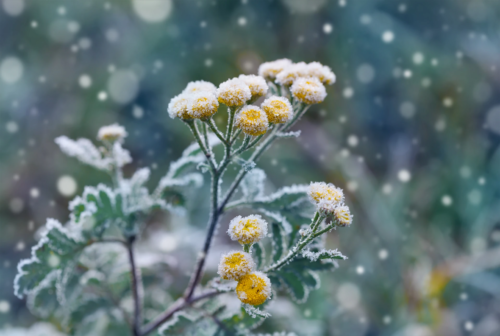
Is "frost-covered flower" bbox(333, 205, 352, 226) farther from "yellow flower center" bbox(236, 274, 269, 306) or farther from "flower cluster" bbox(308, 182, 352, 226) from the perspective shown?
"yellow flower center" bbox(236, 274, 269, 306)

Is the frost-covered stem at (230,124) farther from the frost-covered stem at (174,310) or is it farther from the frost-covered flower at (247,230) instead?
the frost-covered stem at (174,310)

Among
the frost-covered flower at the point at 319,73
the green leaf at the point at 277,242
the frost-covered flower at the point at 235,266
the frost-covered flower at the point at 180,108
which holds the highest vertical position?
the frost-covered flower at the point at 319,73

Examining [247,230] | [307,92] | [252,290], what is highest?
[307,92]

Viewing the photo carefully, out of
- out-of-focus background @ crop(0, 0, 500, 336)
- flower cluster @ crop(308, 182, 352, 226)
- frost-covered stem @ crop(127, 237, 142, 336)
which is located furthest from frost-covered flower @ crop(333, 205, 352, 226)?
out-of-focus background @ crop(0, 0, 500, 336)

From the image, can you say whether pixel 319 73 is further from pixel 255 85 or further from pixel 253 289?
pixel 253 289

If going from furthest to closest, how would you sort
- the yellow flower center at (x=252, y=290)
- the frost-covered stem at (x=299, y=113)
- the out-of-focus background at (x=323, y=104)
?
the out-of-focus background at (x=323, y=104) → the frost-covered stem at (x=299, y=113) → the yellow flower center at (x=252, y=290)

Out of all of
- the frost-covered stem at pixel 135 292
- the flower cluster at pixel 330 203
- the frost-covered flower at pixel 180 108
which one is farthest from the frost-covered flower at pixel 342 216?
the frost-covered stem at pixel 135 292

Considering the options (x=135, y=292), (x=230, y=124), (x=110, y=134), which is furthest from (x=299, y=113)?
(x=135, y=292)
